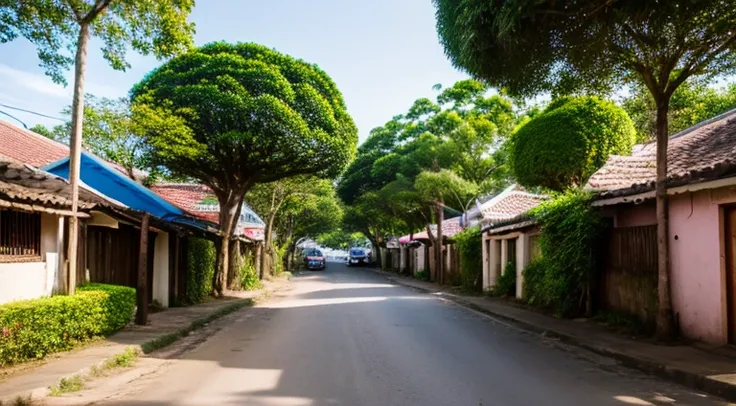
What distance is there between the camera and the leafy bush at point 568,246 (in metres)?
13.6

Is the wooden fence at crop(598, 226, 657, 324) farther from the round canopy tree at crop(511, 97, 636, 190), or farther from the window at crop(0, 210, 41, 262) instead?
the window at crop(0, 210, 41, 262)

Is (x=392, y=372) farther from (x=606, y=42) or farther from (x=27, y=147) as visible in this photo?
(x=27, y=147)

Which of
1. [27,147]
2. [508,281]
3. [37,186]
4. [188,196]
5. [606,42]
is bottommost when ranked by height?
[508,281]

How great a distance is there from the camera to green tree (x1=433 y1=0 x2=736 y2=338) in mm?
9086

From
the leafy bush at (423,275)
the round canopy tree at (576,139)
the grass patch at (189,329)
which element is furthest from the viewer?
the leafy bush at (423,275)

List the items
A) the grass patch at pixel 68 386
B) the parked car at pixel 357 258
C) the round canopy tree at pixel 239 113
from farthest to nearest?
1. the parked car at pixel 357 258
2. the round canopy tree at pixel 239 113
3. the grass patch at pixel 68 386

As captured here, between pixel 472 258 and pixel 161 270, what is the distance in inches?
537

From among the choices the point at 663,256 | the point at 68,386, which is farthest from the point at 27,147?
the point at 663,256

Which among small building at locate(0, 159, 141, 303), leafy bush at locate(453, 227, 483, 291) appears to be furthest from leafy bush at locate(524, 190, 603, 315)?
small building at locate(0, 159, 141, 303)

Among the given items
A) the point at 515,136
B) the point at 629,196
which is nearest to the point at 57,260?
the point at 629,196

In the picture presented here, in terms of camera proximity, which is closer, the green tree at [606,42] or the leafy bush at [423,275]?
the green tree at [606,42]

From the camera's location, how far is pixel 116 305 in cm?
1117

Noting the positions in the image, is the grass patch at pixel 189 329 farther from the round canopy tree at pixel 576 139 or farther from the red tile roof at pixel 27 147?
the round canopy tree at pixel 576 139

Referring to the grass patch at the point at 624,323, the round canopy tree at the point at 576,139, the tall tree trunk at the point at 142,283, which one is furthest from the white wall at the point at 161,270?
the round canopy tree at the point at 576,139
